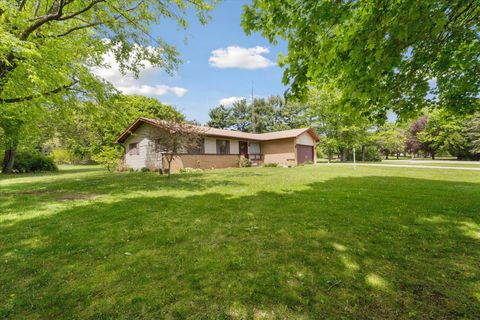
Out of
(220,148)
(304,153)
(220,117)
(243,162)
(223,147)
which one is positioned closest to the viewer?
(220,148)

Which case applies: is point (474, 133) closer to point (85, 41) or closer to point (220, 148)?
point (220, 148)

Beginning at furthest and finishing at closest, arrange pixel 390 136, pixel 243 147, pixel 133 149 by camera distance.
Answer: pixel 390 136
pixel 243 147
pixel 133 149

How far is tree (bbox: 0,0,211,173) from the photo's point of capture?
745 cm

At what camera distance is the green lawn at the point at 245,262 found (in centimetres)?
241

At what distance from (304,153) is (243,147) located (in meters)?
8.10

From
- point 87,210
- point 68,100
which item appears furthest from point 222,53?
point 87,210

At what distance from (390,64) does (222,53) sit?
585 inches

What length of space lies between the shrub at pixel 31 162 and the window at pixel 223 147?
18.3 m

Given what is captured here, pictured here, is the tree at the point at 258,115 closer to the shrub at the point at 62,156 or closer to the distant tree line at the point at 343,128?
the distant tree line at the point at 343,128

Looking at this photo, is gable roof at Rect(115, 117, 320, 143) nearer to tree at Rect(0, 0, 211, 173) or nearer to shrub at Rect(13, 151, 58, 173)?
tree at Rect(0, 0, 211, 173)

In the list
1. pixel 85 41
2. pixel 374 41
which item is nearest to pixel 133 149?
pixel 85 41

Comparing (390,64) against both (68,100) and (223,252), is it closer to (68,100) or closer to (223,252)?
(223,252)

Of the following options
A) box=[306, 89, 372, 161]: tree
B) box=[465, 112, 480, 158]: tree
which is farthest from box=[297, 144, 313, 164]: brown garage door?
box=[465, 112, 480, 158]: tree

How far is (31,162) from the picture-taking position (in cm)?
2206
